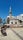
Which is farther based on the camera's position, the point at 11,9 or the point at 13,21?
the point at 11,9

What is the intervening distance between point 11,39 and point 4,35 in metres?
0.46

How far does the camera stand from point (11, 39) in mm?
2988

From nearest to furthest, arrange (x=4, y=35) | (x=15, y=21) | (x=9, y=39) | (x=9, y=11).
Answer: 1. (x=9, y=39)
2. (x=4, y=35)
3. (x=15, y=21)
4. (x=9, y=11)

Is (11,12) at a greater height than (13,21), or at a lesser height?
greater

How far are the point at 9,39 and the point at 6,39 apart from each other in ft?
0.35

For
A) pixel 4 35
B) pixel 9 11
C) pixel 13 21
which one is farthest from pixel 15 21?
pixel 4 35

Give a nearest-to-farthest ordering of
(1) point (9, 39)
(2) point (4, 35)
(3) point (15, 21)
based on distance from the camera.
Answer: (1) point (9, 39) < (2) point (4, 35) < (3) point (15, 21)

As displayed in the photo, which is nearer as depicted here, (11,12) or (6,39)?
(6,39)

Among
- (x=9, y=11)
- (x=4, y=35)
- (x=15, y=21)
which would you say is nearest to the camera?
(x=4, y=35)

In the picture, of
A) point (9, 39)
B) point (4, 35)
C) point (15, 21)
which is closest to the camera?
point (9, 39)

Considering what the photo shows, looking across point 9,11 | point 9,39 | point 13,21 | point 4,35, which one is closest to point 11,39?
point 9,39

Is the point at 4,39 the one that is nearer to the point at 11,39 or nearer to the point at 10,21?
the point at 11,39

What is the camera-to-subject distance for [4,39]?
9.89 ft

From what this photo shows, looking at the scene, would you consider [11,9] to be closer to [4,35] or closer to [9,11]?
[9,11]
